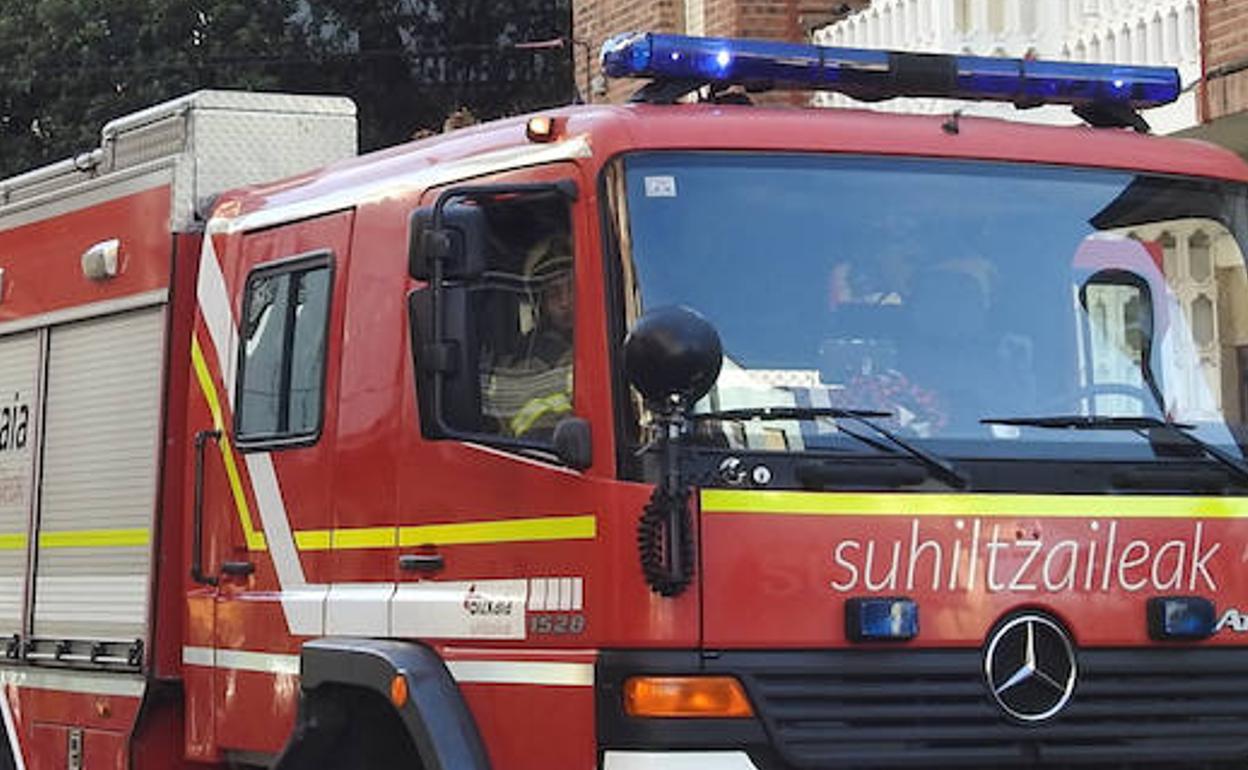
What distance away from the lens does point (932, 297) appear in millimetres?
5285

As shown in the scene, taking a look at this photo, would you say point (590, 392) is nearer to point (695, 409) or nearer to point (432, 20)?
point (695, 409)

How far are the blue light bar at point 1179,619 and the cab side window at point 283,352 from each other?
240cm

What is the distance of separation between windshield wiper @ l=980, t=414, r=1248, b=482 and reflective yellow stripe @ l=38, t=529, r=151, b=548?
10.1 ft

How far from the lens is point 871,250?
527 cm

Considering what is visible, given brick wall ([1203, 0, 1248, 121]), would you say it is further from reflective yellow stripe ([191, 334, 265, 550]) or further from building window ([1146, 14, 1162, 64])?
reflective yellow stripe ([191, 334, 265, 550])

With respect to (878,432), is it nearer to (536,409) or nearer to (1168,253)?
(536,409)

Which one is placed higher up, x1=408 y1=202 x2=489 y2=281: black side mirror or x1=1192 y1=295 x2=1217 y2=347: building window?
x1=408 y1=202 x2=489 y2=281: black side mirror

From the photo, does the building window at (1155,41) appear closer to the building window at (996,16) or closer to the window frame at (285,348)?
the building window at (996,16)

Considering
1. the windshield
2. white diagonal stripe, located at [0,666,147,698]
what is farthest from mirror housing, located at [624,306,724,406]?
white diagonal stripe, located at [0,666,147,698]

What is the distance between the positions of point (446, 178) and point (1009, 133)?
152 centimetres

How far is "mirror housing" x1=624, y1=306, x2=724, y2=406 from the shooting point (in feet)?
15.4

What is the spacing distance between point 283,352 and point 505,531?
134 centimetres

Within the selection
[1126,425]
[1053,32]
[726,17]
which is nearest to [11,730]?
[1126,425]

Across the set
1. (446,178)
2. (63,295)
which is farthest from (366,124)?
(446,178)
